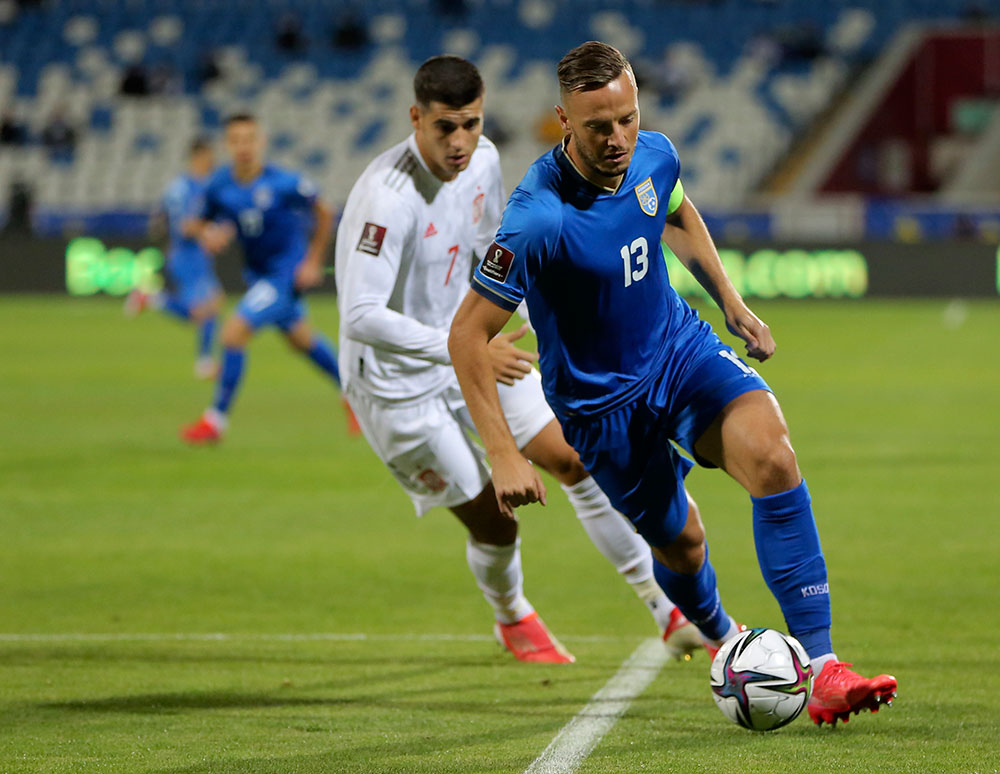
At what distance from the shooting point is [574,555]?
26.1 ft

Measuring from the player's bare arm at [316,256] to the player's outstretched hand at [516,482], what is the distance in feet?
23.0

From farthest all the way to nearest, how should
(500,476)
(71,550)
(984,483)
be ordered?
(984,483)
(71,550)
(500,476)

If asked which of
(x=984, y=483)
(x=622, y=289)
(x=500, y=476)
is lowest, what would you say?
(x=984, y=483)

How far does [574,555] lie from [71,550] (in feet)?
8.28

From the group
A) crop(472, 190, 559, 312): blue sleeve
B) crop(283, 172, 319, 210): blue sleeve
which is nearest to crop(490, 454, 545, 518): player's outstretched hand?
crop(472, 190, 559, 312): blue sleeve

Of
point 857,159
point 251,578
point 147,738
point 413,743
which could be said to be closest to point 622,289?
point 413,743

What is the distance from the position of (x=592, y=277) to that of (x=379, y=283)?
1.17 m

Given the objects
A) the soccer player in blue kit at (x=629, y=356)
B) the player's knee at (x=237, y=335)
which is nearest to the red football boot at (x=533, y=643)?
the soccer player in blue kit at (x=629, y=356)

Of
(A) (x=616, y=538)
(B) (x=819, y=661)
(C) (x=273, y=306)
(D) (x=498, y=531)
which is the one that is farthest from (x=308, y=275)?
(B) (x=819, y=661)

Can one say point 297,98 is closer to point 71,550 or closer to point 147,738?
point 71,550

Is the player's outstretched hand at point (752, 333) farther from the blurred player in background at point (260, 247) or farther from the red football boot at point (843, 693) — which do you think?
the blurred player in background at point (260, 247)

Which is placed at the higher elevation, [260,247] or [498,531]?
[260,247]

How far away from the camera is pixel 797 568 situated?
4402 millimetres

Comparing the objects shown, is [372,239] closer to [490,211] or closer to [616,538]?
[490,211]
